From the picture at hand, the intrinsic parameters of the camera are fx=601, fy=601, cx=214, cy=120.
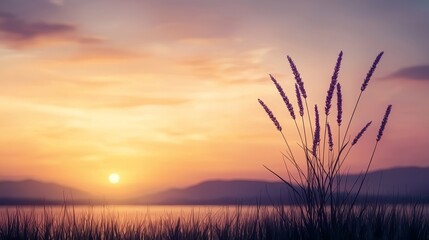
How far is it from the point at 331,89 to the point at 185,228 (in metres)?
3.35

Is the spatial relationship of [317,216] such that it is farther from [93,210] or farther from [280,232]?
[93,210]

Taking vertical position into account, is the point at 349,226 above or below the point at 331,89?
below

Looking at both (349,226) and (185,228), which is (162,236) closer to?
(185,228)

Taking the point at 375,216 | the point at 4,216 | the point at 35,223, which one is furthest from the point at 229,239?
the point at 4,216

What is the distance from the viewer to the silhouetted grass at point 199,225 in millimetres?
7117

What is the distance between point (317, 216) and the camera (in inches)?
239

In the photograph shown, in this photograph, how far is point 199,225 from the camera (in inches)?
322

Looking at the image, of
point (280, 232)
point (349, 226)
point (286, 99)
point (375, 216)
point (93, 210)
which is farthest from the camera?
point (93, 210)

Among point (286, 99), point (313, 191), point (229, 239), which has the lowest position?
point (229, 239)

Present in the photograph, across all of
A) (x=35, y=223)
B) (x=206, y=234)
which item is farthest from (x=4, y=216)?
(x=206, y=234)

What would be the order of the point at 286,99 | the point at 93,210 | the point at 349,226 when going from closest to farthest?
the point at 286,99, the point at 349,226, the point at 93,210

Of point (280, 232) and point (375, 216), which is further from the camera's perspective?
point (375, 216)

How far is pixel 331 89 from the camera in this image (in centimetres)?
590

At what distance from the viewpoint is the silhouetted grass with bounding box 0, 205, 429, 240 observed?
712 cm
